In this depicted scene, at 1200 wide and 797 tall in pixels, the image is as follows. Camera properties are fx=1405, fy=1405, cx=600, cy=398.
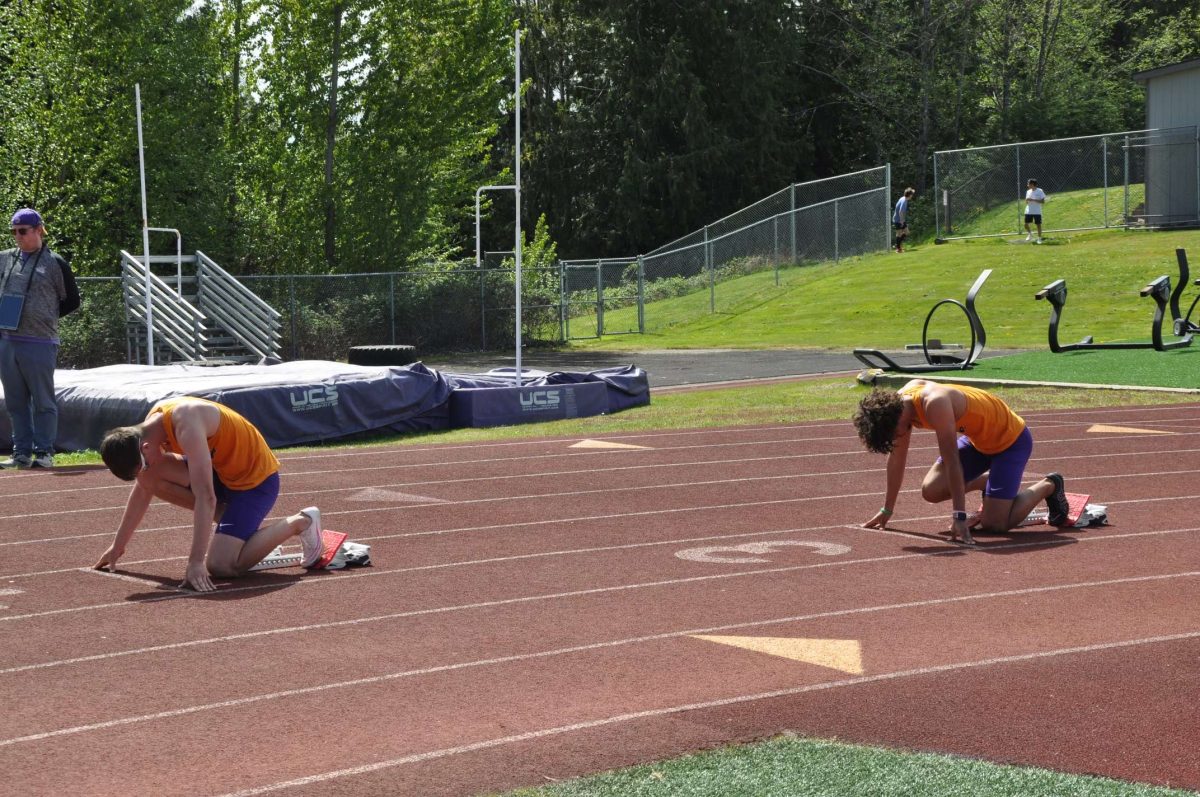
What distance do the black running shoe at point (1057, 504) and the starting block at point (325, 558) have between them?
466 cm

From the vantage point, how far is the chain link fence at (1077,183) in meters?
37.1

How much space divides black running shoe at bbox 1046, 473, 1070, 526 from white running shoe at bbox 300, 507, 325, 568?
4918mm

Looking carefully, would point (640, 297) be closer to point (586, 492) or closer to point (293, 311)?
point (293, 311)

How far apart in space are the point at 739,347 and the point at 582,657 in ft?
80.5

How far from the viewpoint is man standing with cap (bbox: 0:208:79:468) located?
41.8ft

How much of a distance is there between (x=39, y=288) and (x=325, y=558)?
5687mm

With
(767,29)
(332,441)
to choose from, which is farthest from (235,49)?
(767,29)

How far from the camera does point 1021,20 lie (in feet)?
180

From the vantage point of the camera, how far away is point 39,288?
1280cm

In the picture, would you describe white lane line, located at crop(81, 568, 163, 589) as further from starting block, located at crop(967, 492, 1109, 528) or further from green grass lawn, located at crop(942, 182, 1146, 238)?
green grass lawn, located at crop(942, 182, 1146, 238)

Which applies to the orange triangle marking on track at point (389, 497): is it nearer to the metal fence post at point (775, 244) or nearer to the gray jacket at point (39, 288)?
the gray jacket at point (39, 288)

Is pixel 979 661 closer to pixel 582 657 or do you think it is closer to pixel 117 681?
pixel 582 657

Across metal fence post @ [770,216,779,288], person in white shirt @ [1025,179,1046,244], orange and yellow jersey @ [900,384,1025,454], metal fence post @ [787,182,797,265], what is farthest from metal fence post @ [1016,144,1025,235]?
orange and yellow jersey @ [900,384,1025,454]

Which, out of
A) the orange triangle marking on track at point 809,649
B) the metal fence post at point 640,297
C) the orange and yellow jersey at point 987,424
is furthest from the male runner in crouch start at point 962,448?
the metal fence post at point 640,297
